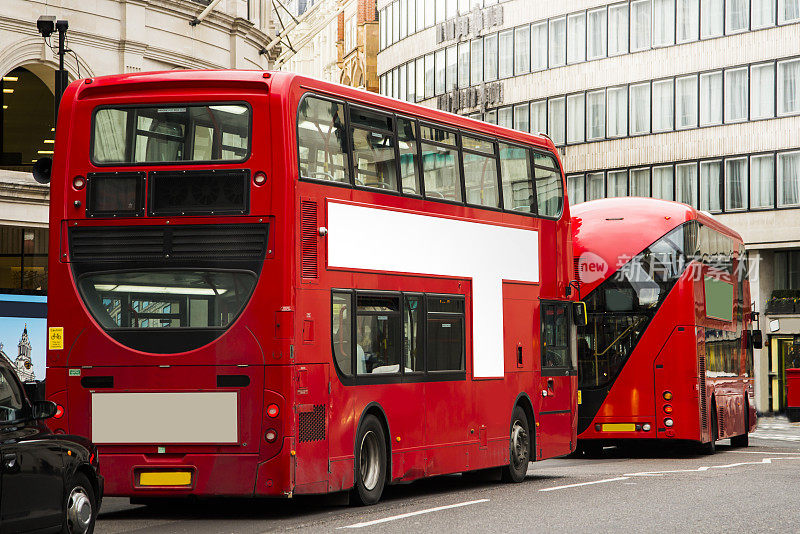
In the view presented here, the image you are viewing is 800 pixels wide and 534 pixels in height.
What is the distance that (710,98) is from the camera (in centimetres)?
4688

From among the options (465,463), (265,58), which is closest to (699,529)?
(465,463)

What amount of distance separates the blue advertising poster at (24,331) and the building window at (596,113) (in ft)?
107

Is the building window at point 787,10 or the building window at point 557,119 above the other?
the building window at point 787,10

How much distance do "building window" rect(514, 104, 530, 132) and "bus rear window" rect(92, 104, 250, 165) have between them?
40367 mm

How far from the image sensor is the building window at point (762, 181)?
45.5 m

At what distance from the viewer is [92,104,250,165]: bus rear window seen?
510 inches

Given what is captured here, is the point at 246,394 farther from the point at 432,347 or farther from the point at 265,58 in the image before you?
the point at 265,58

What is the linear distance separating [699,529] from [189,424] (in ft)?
15.4

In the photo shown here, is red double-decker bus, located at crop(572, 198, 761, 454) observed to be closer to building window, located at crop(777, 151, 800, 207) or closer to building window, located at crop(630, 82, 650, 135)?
building window, located at crop(777, 151, 800, 207)

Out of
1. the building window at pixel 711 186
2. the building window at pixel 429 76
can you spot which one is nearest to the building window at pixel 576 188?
the building window at pixel 711 186


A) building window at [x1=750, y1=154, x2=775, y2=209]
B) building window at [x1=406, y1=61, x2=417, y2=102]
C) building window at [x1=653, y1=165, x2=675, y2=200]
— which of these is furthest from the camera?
building window at [x1=406, y1=61, x2=417, y2=102]

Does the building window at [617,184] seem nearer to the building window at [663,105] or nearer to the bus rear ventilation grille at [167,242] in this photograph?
the building window at [663,105]

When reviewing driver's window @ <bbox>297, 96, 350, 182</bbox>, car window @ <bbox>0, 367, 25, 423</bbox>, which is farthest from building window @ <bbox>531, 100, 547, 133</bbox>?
A: car window @ <bbox>0, 367, 25, 423</bbox>

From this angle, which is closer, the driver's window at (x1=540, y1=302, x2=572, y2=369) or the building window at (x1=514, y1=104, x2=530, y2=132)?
the driver's window at (x1=540, y1=302, x2=572, y2=369)
